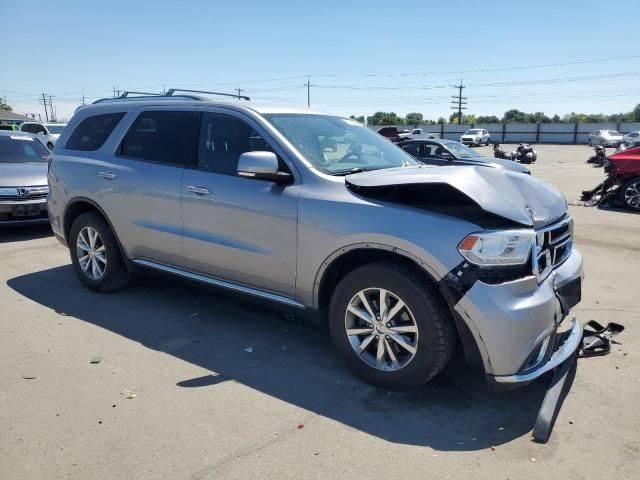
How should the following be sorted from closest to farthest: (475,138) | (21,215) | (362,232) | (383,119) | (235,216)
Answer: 1. (362,232)
2. (235,216)
3. (21,215)
4. (475,138)
5. (383,119)

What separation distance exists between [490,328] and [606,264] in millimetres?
4693

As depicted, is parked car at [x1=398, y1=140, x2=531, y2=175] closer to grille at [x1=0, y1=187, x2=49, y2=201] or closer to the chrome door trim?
grille at [x1=0, y1=187, x2=49, y2=201]

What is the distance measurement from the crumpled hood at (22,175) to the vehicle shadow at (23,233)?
68 centimetres

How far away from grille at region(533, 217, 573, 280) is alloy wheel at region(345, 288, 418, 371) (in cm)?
85

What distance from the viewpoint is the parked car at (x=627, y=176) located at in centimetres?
1098

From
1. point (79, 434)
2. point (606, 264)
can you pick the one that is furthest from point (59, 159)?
point (606, 264)


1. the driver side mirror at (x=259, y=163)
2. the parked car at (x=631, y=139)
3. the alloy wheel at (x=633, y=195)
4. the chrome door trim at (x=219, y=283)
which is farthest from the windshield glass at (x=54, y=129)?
the parked car at (x=631, y=139)

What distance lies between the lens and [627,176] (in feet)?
36.6

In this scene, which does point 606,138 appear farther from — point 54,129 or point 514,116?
point 514,116

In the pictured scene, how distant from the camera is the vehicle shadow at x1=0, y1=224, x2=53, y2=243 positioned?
7.94 m

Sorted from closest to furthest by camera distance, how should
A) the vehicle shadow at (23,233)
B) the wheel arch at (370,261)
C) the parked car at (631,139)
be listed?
1. the wheel arch at (370,261)
2. the vehicle shadow at (23,233)
3. the parked car at (631,139)

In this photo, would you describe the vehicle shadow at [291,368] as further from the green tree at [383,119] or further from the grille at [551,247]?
the green tree at [383,119]

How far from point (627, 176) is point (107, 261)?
10.9m

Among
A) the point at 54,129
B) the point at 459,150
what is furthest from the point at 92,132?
the point at 54,129
